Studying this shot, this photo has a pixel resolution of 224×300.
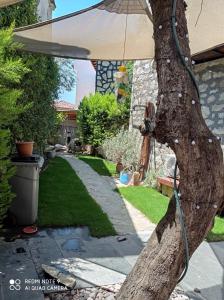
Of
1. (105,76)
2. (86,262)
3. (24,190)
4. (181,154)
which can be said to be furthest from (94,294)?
(105,76)

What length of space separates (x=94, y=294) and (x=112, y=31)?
12.6 feet

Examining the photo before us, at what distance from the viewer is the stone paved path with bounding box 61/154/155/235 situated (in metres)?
5.62

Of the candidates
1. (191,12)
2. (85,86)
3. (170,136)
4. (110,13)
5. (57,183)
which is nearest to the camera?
(170,136)

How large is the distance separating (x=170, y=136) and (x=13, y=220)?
377 centimetres

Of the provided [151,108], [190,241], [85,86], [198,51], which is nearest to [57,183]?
[151,108]

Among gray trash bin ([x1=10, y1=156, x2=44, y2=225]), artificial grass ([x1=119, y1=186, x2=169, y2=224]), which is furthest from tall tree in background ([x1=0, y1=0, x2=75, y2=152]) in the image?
artificial grass ([x1=119, y1=186, x2=169, y2=224])

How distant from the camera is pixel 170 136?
220 cm

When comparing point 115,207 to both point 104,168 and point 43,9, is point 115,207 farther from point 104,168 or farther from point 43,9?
point 43,9

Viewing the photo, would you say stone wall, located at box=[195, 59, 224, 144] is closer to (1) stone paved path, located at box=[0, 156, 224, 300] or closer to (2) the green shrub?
(1) stone paved path, located at box=[0, 156, 224, 300]

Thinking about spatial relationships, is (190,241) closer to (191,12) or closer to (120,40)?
(191,12)

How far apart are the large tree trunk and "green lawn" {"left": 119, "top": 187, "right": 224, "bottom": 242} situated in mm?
2998

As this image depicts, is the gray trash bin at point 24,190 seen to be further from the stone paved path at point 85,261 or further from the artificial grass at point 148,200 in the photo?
the artificial grass at point 148,200

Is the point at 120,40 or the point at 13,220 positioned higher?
the point at 120,40

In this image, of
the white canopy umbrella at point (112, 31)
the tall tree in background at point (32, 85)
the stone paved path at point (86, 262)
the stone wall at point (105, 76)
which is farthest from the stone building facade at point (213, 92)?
the stone wall at point (105, 76)
